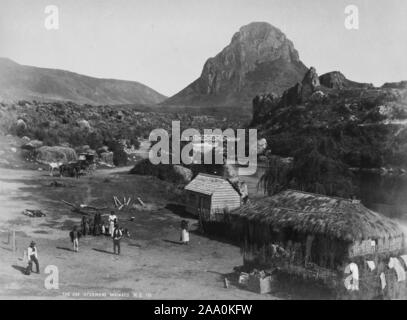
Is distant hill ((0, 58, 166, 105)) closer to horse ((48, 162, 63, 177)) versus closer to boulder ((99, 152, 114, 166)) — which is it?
boulder ((99, 152, 114, 166))

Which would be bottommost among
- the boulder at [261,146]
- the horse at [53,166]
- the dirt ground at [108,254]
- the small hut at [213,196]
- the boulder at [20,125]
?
the dirt ground at [108,254]

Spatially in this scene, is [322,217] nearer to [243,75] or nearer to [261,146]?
[261,146]

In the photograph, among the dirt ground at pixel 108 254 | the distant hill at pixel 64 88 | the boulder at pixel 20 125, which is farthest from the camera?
the distant hill at pixel 64 88

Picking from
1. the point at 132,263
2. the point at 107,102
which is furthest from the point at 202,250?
→ the point at 107,102

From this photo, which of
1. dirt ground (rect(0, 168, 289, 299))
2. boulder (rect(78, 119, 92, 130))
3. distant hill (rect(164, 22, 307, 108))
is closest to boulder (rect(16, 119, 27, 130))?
boulder (rect(78, 119, 92, 130))

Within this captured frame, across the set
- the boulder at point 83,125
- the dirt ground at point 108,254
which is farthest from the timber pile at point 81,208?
the boulder at point 83,125

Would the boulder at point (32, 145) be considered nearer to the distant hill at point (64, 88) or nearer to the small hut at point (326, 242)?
the distant hill at point (64, 88)

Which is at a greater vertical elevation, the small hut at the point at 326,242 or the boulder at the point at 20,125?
the boulder at the point at 20,125

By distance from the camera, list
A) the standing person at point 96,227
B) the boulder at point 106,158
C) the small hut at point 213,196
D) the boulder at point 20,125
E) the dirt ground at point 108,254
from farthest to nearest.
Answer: the boulder at point 20,125
the boulder at point 106,158
the small hut at point 213,196
the standing person at point 96,227
the dirt ground at point 108,254
